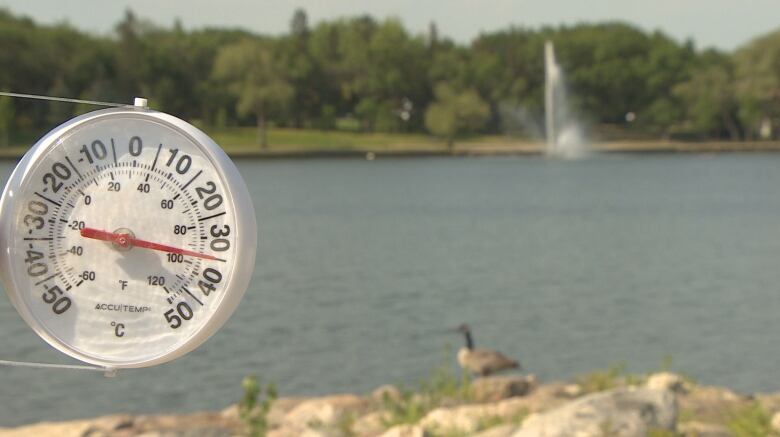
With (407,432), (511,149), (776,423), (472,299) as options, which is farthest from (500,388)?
(511,149)

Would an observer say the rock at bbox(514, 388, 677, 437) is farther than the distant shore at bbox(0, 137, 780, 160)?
No

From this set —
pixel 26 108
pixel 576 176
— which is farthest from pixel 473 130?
pixel 26 108

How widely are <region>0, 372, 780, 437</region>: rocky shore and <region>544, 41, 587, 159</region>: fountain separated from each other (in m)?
95.1

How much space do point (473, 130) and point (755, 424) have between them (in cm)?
10283

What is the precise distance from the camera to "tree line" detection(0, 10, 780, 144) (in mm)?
89750

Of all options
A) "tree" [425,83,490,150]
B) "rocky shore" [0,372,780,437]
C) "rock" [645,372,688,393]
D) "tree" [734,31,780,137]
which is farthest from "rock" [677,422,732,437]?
"tree" [734,31,780,137]

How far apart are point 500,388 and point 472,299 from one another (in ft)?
42.5

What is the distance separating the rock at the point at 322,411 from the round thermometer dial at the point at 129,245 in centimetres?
760

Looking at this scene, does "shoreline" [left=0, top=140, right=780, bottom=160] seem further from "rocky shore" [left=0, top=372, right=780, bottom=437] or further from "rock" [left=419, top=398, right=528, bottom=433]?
"rock" [left=419, top=398, right=528, bottom=433]

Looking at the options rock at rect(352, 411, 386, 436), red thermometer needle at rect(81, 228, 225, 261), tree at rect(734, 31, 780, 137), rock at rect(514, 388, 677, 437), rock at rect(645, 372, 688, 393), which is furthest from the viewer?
tree at rect(734, 31, 780, 137)

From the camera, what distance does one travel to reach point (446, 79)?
111m

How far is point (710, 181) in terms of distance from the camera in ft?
228

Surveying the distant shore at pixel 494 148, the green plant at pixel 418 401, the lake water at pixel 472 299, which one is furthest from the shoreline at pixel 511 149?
the green plant at pixel 418 401

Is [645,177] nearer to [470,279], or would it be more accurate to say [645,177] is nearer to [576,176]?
[576,176]
